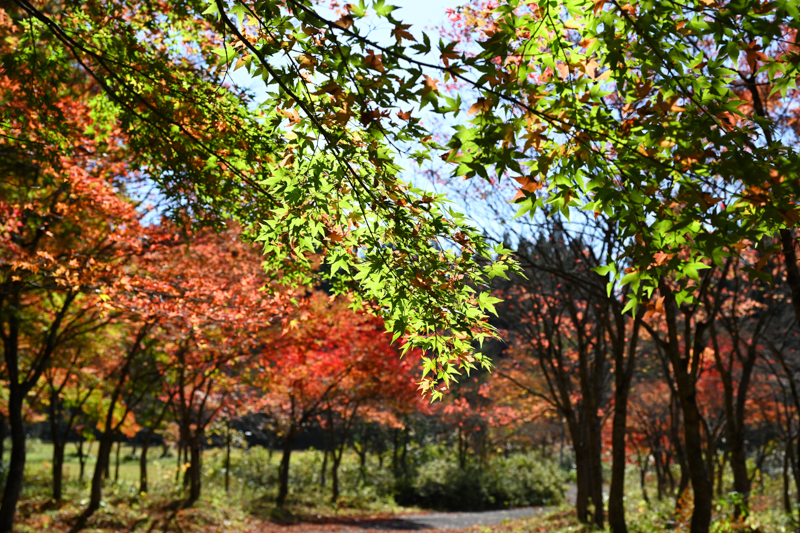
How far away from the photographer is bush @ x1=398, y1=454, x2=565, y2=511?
24.1 metres

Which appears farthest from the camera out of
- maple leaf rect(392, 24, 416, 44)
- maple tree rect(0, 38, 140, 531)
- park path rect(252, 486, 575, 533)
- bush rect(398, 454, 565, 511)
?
bush rect(398, 454, 565, 511)

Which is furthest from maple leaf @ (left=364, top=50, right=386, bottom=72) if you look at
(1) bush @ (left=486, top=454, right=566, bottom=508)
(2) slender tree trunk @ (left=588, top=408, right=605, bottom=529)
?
(1) bush @ (left=486, top=454, right=566, bottom=508)

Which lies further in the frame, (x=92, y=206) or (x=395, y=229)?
(x=92, y=206)

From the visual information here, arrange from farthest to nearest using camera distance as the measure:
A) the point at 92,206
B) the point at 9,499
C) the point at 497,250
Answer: the point at 9,499 → the point at 92,206 → the point at 497,250

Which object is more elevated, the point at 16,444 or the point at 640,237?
the point at 640,237

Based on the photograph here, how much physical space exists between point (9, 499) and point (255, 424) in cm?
2247

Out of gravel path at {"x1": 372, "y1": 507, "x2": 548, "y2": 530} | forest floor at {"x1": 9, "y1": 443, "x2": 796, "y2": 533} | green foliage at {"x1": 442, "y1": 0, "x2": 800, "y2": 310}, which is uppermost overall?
green foliage at {"x1": 442, "y1": 0, "x2": 800, "y2": 310}

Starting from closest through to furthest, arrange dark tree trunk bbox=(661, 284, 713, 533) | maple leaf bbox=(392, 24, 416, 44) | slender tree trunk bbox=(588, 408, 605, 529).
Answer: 1. maple leaf bbox=(392, 24, 416, 44)
2. dark tree trunk bbox=(661, 284, 713, 533)
3. slender tree trunk bbox=(588, 408, 605, 529)

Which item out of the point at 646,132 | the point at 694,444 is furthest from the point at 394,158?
the point at 694,444

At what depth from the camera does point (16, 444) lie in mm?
10109

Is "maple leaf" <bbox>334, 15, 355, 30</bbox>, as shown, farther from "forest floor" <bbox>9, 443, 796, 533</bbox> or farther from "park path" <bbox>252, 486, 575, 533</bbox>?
"park path" <bbox>252, 486, 575, 533</bbox>

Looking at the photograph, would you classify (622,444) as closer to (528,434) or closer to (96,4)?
(96,4)

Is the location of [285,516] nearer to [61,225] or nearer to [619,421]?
[61,225]

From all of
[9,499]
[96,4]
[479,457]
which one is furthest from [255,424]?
[96,4]
